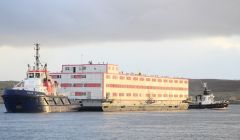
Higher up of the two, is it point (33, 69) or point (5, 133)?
point (33, 69)

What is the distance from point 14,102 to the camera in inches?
5039

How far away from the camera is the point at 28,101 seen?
12744cm

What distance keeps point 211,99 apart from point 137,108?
33607 mm

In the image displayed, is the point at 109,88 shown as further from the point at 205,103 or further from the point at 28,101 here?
the point at 205,103

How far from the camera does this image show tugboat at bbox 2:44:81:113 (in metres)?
127

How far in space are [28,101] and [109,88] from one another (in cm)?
2630

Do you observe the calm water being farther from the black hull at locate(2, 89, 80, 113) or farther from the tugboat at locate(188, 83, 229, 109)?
the tugboat at locate(188, 83, 229, 109)

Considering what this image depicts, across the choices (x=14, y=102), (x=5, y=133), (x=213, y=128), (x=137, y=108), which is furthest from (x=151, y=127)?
(x=137, y=108)

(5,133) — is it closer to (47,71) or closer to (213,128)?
(213,128)

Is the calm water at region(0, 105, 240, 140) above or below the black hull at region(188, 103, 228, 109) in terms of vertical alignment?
below

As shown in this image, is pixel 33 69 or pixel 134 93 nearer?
pixel 33 69

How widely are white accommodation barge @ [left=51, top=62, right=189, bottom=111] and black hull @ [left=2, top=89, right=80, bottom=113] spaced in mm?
11754

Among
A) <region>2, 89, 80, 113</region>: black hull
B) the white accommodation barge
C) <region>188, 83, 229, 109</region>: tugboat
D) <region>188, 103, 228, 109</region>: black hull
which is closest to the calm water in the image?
<region>2, 89, 80, 113</region>: black hull

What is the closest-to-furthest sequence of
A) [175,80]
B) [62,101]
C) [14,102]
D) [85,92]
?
[14,102] < [62,101] < [85,92] < [175,80]
